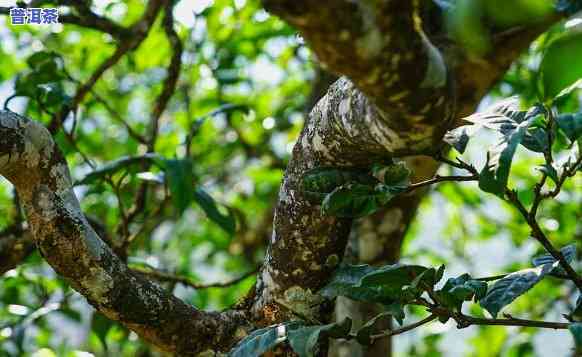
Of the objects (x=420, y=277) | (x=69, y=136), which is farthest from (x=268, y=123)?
(x=420, y=277)

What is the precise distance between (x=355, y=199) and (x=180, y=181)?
31 centimetres

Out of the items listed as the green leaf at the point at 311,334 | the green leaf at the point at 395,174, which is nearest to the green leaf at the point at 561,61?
the green leaf at the point at 395,174

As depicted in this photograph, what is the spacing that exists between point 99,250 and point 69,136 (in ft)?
1.28

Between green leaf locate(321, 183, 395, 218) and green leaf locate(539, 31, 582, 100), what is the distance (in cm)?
15

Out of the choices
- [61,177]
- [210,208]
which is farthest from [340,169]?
[210,208]

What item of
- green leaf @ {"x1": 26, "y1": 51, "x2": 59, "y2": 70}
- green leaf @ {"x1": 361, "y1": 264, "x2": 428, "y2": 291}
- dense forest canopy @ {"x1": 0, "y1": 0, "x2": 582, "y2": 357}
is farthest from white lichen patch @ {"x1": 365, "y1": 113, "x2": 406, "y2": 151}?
green leaf @ {"x1": 26, "y1": 51, "x2": 59, "y2": 70}

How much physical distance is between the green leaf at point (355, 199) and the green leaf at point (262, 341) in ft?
0.34

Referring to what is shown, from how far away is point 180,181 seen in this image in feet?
2.64

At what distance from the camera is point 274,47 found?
5.61 ft

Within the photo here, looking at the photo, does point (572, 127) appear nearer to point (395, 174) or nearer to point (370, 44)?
point (395, 174)

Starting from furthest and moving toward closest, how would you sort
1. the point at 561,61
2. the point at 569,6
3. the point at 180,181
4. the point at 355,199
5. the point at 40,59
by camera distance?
the point at 40,59
the point at 180,181
the point at 355,199
the point at 569,6
the point at 561,61

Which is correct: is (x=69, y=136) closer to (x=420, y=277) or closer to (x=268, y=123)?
(x=268, y=123)

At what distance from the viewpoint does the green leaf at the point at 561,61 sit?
0.31m

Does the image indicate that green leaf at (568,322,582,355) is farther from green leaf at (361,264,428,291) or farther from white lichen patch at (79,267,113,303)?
white lichen patch at (79,267,113,303)
